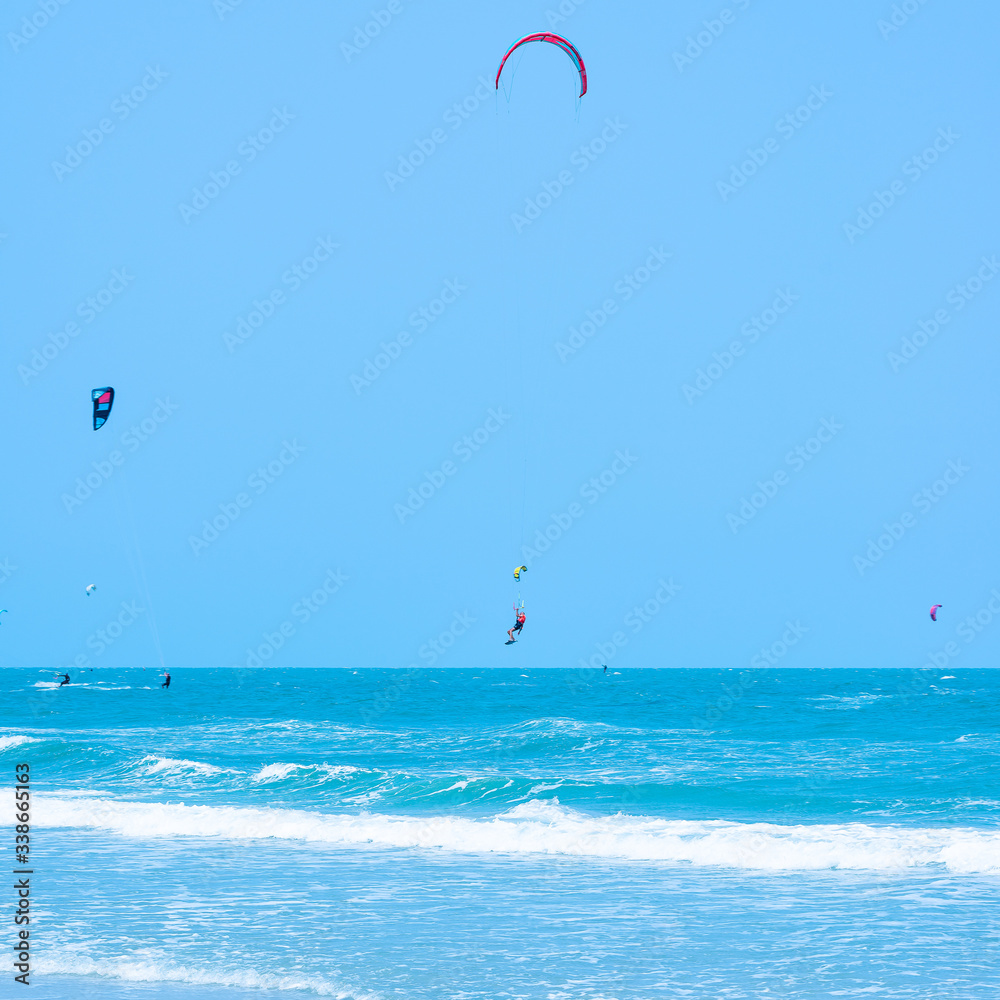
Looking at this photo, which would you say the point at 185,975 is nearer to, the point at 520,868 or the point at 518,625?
the point at 520,868

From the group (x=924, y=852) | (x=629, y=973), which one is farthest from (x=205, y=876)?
(x=924, y=852)

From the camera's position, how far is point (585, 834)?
18.1 m

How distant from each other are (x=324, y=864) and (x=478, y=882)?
260 centimetres

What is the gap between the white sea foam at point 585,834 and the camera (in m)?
16.1

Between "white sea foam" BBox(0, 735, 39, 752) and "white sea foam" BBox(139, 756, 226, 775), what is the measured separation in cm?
584

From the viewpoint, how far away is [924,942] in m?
11.6

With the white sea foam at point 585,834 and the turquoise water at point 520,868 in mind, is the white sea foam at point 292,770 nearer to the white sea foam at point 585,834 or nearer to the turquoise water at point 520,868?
the turquoise water at point 520,868

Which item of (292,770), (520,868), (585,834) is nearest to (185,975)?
(520,868)

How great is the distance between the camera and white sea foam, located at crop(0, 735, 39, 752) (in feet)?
106

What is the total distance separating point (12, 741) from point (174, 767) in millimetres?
8407

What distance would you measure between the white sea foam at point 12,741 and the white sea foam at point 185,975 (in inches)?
924

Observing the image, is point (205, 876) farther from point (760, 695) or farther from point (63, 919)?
point (760, 695)

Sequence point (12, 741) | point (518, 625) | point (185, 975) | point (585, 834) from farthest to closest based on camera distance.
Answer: point (12, 741), point (518, 625), point (585, 834), point (185, 975)

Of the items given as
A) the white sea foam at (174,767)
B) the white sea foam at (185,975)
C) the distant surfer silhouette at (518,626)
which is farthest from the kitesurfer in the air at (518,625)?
the white sea foam at (185,975)
